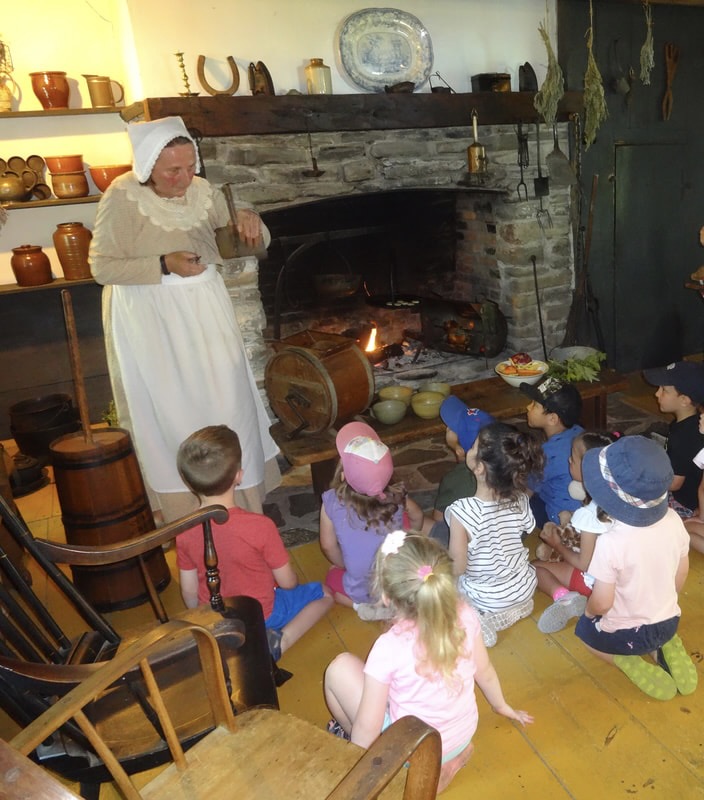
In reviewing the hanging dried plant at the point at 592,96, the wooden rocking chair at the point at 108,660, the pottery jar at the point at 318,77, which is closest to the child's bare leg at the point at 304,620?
the wooden rocking chair at the point at 108,660

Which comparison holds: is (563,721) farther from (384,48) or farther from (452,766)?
(384,48)

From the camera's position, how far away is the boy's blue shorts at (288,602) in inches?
91.4

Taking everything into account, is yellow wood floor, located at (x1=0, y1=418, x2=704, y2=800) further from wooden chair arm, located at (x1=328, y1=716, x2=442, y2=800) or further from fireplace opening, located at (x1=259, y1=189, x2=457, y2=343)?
fireplace opening, located at (x1=259, y1=189, x2=457, y2=343)

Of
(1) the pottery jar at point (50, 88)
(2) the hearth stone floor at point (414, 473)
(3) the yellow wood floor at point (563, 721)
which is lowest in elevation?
(3) the yellow wood floor at point (563, 721)

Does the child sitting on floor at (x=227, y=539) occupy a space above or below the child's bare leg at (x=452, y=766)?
above

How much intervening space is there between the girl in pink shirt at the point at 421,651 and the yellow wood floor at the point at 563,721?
0.31 m

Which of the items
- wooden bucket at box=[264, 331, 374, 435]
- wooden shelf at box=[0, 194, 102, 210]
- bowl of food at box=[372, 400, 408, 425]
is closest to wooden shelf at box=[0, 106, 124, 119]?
wooden shelf at box=[0, 194, 102, 210]

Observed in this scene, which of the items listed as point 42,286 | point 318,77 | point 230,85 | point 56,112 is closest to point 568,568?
point 318,77

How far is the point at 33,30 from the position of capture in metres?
3.69

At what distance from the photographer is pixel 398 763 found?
94 centimetres

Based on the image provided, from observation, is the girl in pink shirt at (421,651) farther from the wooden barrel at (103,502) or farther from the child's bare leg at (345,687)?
the wooden barrel at (103,502)

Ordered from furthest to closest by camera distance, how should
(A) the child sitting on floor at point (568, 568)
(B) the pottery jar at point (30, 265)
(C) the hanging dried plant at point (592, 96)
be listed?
(C) the hanging dried plant at point (592, 96), (B) the pottery jar at point (30, 265), (A) the child sitting on floor at point (568, 568)

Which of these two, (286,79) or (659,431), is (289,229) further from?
(659,431)

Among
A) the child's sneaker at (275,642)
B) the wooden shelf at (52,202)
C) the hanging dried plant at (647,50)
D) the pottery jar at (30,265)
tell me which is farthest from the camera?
the hanging dried plant at (647,50)
